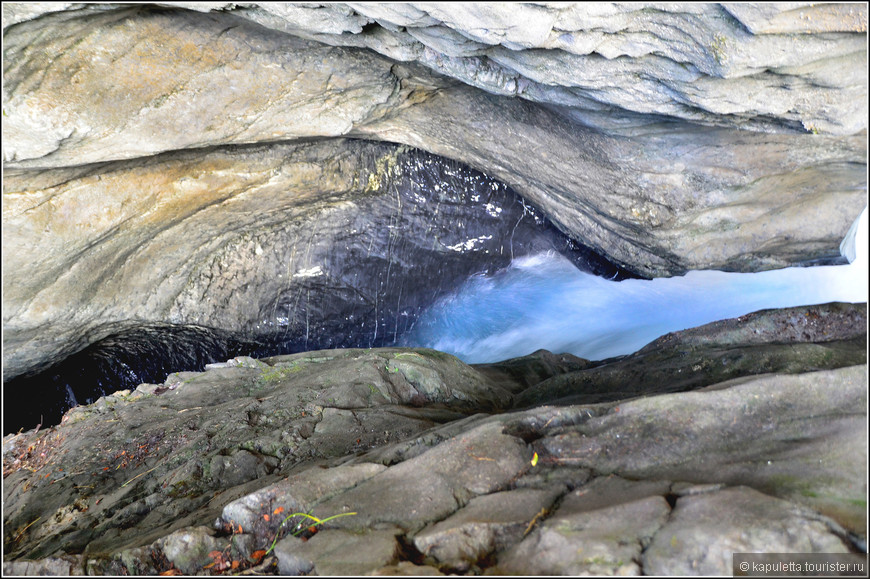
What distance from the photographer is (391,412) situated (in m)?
5.43

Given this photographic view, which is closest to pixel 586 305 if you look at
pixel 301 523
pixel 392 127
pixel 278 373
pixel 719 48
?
pixel 392 127

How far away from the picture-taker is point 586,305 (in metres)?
8.98

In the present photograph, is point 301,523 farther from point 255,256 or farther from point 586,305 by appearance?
point 586,305

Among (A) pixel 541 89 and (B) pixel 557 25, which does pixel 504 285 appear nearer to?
(A) pixel 541 89

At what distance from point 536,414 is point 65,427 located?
17.2 ft

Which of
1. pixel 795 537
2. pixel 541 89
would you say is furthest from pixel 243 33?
pixel 795 537

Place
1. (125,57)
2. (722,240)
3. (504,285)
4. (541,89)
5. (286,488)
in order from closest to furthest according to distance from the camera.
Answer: (286,488), (125,57), (541,89), (722,240), (504,285)

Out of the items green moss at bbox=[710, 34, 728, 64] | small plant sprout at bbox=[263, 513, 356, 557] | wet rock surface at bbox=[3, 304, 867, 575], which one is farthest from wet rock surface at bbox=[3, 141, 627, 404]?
green moss at bbox=[710, 34, 728, 64]

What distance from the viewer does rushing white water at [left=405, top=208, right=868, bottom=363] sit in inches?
303

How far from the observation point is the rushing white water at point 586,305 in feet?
25.3

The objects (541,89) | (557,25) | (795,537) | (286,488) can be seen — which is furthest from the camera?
(541,89)

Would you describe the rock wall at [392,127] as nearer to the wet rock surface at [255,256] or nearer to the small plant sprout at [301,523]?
the wet rock surface at [255,256]

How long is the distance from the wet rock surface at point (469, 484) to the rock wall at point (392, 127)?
5.67 ft

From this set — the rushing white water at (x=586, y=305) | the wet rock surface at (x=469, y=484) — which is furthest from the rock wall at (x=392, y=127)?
the wet rock surface at (x=469, y=484)
